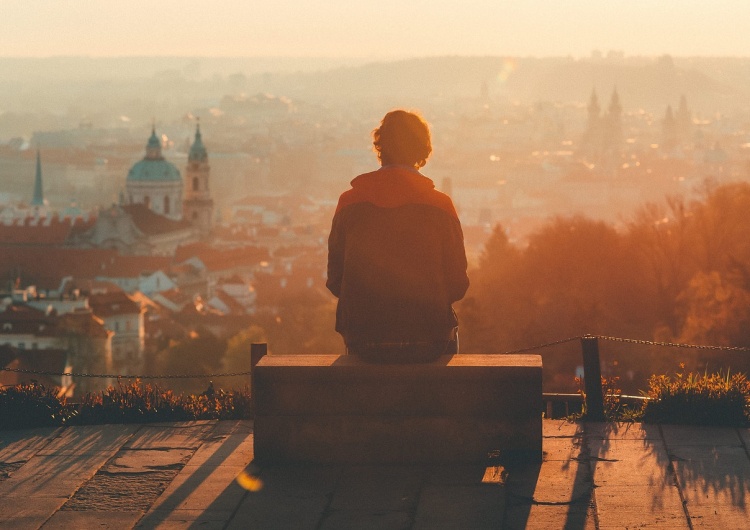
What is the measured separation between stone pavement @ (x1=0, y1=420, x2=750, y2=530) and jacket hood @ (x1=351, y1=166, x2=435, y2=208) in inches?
32.8

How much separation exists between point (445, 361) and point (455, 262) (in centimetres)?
31

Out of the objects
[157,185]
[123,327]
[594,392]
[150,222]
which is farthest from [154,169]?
[594,392]

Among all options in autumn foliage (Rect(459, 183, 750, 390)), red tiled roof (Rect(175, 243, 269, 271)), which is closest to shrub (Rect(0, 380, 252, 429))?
autumn foliage (Rect(459, 183, 750, 390))

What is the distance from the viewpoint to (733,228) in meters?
24.7

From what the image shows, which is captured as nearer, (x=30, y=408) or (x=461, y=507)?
(x=461, y=507)

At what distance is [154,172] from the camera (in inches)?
3743

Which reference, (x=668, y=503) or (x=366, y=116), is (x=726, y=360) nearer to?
(x=668, y=503)

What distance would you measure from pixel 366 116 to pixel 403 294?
632 feet

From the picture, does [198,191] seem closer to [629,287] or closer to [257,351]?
[629,287]

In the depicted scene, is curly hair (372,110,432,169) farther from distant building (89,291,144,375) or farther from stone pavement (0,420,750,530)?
distant building (89,291,144,375)

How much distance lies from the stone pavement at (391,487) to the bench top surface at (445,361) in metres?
0.30

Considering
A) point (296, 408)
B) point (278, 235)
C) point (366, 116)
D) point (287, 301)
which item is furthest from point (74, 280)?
point (366, 116)

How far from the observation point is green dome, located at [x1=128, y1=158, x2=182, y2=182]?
94.9 meters

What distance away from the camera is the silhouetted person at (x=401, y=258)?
562 cm
